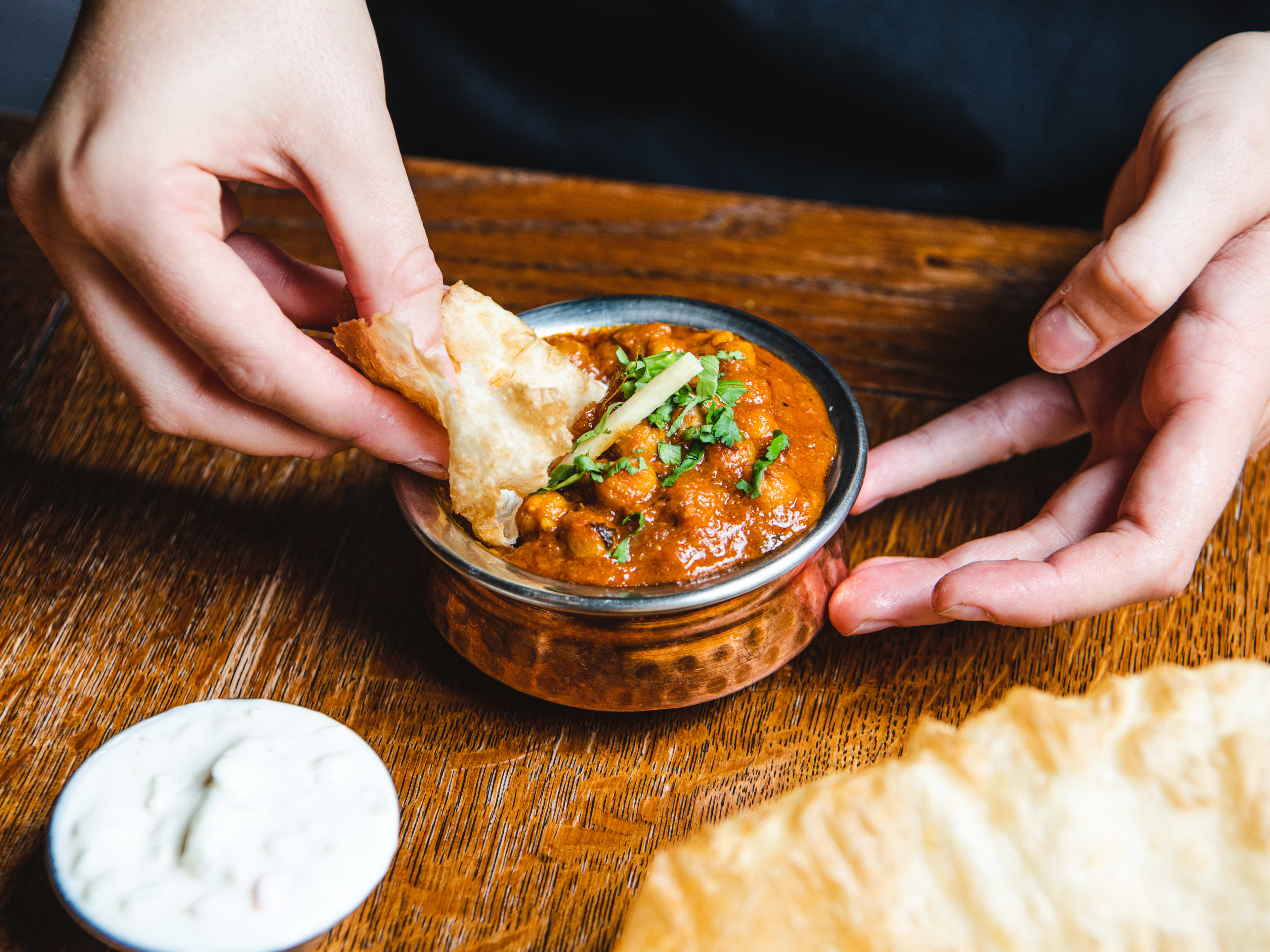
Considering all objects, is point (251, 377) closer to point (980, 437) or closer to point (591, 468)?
point (591, 468)

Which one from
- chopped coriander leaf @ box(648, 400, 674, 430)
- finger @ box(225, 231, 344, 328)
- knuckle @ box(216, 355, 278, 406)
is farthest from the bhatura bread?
finger @ box(225, 231, 344, 328)

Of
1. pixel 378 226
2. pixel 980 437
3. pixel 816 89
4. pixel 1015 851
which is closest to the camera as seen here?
pixel 1015 851

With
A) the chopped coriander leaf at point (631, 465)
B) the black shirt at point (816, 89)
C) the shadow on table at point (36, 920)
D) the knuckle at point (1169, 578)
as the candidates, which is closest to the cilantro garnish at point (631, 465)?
the chopped coriander leaf at point (631, 465)

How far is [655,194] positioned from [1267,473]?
5.73ft

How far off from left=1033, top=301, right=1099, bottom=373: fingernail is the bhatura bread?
0.72m

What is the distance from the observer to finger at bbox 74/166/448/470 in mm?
1379

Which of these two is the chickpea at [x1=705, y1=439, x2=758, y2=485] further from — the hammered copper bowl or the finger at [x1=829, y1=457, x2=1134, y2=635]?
the finger at [x1=829, y1=457, x2=1134, y2=635]

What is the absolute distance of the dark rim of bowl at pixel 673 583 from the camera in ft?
5.03

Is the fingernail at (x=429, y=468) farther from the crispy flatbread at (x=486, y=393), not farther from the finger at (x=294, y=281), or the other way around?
the finger at (x=294, y=281)

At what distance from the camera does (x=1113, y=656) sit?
1.85 metres

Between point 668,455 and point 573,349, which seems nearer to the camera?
point 668,455

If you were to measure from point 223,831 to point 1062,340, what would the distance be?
1.56 m

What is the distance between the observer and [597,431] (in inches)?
68.0

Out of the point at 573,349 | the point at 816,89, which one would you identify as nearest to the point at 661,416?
the point at 573,349
